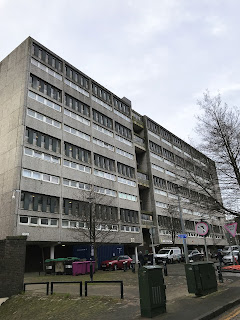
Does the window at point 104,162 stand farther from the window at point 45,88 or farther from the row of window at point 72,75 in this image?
the row of window at point 72,75

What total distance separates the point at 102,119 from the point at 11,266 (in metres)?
32.5

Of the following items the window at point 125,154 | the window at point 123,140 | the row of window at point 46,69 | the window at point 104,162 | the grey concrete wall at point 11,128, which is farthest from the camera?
the window at point 123,140

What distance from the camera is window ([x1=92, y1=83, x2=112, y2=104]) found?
43453 mm

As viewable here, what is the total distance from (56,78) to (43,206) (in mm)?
18106

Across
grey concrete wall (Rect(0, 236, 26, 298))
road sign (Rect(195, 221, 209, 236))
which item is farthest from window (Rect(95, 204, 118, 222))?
road sign (Rect(195, 221, 209, 236))

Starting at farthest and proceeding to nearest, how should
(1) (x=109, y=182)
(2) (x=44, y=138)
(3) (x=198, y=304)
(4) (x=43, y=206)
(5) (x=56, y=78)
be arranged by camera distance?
(1) (x=109, y=182), (5) (x=56, y=78), (2) (x=44, y=138), (4) (x=43, y=206), (3) (x=198, y=304)

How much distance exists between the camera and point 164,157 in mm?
56469

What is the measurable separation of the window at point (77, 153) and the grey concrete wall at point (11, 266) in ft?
71.0

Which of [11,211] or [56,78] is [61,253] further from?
[56,78]

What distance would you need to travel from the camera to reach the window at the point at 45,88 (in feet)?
109

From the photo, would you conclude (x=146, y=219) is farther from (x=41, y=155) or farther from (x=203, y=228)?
(x=203, y=228)

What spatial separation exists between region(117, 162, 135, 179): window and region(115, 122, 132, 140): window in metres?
5.91

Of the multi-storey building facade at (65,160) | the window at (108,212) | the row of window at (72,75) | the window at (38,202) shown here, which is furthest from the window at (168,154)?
the window at (38,202)

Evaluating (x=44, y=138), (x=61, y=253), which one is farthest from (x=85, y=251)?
(x=44, y=138)
